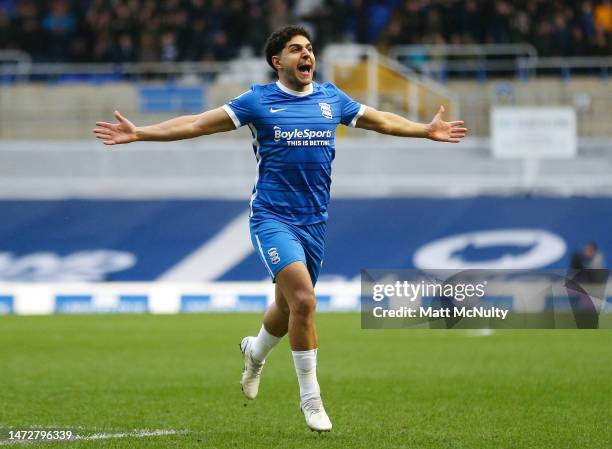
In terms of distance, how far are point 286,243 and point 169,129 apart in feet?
3.55

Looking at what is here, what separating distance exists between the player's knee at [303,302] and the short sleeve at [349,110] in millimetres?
1340

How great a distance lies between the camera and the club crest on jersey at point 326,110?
8.07m

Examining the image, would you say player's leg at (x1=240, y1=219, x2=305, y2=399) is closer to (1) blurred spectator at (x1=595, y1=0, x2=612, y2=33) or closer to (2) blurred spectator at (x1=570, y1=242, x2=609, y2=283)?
(2) blurred spectator at (x1=570, y1=242, x2=609, y2=283)

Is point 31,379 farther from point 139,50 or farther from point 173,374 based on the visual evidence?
point 139,50

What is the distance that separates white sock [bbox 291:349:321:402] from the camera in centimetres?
766

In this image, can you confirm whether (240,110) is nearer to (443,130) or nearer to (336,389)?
(443,130)

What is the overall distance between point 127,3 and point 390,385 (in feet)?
64.3

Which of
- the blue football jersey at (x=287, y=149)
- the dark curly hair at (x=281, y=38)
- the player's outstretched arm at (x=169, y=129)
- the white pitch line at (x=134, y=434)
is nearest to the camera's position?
the white pitch line at (x=134, y=434)

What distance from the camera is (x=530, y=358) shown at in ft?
43.5

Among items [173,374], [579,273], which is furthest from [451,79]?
Result: [173,374]

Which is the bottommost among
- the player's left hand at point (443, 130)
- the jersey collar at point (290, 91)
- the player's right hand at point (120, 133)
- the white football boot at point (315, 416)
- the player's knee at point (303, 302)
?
the white football boot at point (315, 416)

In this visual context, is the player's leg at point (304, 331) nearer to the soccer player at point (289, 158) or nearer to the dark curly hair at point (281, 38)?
the soccer player at point (289, 158)

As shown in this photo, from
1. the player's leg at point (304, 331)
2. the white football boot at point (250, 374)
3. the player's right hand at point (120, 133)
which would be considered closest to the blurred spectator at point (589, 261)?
the white football boot at point (250, 374)

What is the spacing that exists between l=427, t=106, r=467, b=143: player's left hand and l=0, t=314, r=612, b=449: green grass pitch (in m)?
2.01
